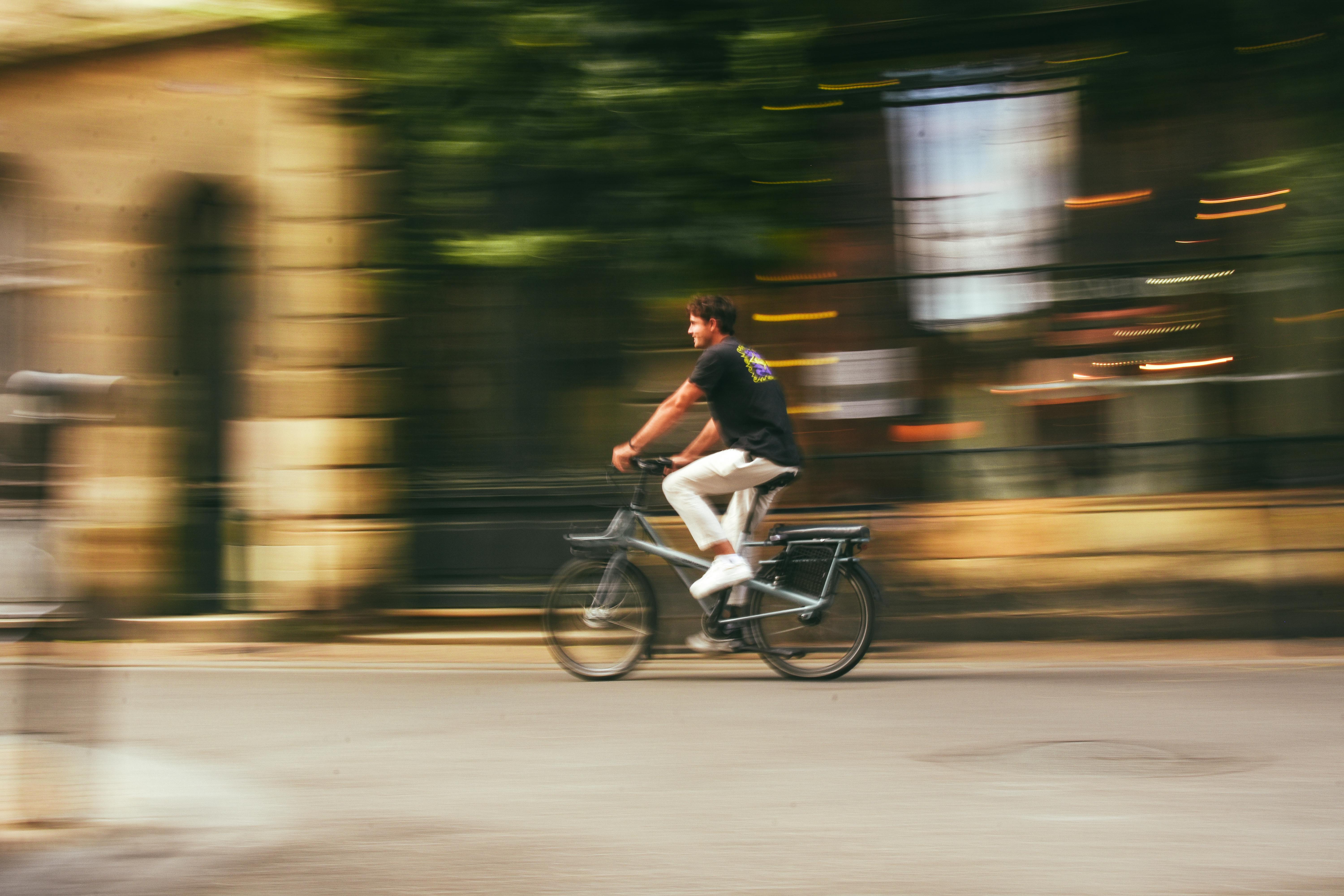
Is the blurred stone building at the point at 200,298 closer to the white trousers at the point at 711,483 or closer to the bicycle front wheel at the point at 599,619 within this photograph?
the bicycle front wheel at the point at 599,619

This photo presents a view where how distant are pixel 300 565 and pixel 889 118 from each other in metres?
5.41

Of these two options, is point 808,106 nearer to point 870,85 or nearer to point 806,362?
point 870,85

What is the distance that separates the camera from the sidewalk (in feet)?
Result: 25.6

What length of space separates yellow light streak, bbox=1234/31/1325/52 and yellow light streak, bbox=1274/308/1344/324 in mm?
1667

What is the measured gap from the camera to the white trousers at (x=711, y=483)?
6969 mm

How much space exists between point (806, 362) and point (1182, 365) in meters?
2.48

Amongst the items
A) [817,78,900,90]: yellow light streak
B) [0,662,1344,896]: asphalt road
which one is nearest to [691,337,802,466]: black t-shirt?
[0,662,1344,896]: asphalt road

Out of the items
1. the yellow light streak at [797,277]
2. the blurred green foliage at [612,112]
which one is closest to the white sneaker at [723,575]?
the blurred green foliage at [612,112]

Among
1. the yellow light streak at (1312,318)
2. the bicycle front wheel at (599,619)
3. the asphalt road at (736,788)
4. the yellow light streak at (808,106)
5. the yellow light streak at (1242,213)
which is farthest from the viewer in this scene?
the yellow light streak at (808,106)

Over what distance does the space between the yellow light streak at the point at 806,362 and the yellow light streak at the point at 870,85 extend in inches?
71.7

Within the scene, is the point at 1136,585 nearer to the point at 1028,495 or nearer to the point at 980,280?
the point at 1028,495

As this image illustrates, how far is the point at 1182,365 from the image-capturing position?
8906mm

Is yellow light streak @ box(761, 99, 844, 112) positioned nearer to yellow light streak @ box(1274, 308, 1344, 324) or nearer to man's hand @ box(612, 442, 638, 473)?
man's hand @ box(612, 442, 638, 473)

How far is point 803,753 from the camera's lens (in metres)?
5.20
